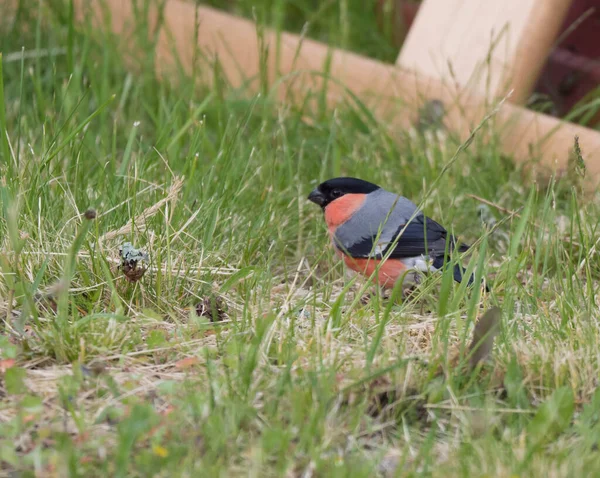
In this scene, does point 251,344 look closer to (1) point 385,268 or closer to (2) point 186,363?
(2) point 186,363

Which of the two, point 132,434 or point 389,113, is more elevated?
point 389,113

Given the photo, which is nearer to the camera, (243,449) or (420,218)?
(243,449)

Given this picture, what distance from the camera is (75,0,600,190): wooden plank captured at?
394 cm

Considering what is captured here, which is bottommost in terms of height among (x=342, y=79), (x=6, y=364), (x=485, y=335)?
(x=6, y=364)

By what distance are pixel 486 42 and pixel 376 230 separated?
1417 millimetres

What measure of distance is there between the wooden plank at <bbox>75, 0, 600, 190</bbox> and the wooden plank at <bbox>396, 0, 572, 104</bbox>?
95mm

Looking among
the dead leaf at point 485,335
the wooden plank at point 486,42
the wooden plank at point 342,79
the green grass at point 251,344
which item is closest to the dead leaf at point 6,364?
the green grass at point 251,344

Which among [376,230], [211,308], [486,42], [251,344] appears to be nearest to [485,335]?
[251,344]

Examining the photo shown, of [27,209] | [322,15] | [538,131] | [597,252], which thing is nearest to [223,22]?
[322,15]

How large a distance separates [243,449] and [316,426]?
0.18 meters

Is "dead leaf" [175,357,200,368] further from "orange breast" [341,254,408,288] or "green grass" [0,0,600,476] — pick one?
"orange breast" [341,254,408,288]

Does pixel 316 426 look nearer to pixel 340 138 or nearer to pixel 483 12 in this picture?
pixel 340 138

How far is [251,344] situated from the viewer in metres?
2.28

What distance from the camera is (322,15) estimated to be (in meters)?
5.81
